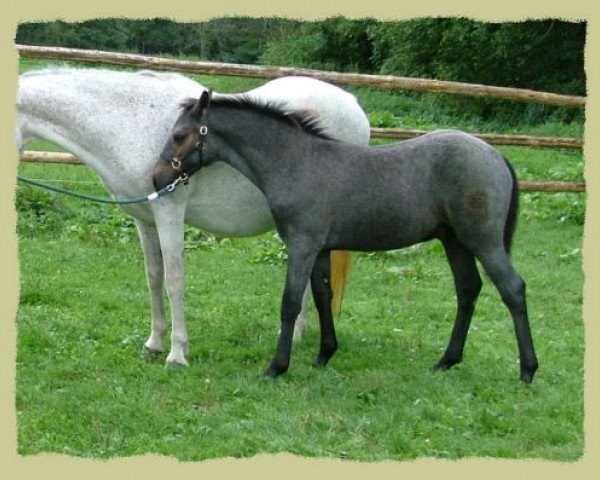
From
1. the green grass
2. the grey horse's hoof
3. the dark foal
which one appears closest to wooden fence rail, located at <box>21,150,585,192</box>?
the green grass

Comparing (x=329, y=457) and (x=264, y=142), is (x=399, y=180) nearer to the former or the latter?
(x=264, y=142)

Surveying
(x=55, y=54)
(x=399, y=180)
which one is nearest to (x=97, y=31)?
(x=55, y=54)

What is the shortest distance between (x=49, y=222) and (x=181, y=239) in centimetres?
440

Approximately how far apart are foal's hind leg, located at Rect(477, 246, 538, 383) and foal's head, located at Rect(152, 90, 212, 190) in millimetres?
1985

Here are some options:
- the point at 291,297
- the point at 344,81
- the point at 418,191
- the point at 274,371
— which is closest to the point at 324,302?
the point at 291,297

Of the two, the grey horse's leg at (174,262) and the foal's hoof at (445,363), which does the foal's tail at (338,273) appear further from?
the grey horse's leg at (174,262)

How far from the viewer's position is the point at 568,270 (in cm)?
924

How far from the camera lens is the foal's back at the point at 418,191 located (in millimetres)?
5770

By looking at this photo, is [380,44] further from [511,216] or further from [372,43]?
[511,216]

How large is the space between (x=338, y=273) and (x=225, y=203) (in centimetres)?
119

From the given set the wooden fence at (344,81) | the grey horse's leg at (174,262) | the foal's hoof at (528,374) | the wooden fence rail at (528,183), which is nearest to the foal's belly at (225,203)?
the grey horse's leg at (174,262)

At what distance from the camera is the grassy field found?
4.97m

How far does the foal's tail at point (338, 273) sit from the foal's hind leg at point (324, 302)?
0.65 m

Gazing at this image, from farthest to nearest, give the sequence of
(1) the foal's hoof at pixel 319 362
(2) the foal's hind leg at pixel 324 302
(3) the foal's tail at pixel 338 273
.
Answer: (3) the foal's tail at pixel 338 273 < (1) the foal's hoof at pixel 319 362 < (2) the foal's hind leg at pixel 324 302
